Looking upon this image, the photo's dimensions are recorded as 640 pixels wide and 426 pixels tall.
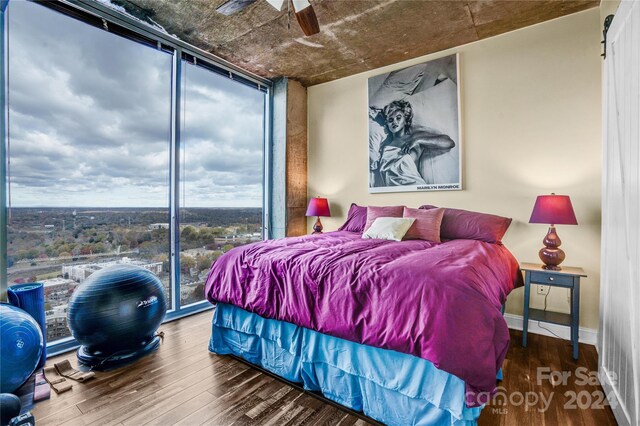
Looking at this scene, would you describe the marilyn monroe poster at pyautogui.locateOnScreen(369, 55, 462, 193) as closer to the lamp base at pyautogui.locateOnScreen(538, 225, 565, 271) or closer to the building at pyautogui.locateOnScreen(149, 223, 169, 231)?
the lamp base at pyautogui.locateOnScreen(538, 225, 565, 271)

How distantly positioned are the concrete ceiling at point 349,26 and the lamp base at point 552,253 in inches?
78.0

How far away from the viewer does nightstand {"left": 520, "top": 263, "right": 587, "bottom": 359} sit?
2264mm

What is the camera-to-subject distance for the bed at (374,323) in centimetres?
132

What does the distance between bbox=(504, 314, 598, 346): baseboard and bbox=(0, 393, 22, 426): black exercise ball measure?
366 cm

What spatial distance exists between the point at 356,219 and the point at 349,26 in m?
2.02

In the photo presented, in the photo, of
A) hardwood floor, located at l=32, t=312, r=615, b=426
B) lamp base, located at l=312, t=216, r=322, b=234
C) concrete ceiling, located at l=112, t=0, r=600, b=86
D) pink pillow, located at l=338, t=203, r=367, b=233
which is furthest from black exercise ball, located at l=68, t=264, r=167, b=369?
concrete ceiling, located at l=112, t=0, r=600, b=86

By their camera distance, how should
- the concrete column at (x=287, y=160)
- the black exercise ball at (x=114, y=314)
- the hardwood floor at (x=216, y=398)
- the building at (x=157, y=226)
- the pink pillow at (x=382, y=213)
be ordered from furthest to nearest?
1. the concrete column at (x=287, y=160)
2. the pink pillow at (x=382, y=213)
3. the building at (x=157, y=226)
4. the black exercise ball at (x=114, y=314)
5. the hardwood floor at (x=216, y=398)

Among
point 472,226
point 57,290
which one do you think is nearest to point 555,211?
point 472,226

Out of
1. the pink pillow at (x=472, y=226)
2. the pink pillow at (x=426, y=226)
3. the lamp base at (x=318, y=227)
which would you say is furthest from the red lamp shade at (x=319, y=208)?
Answer: the pink pillow at (x=472, y=226)

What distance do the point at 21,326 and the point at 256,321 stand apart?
1376 millimetres

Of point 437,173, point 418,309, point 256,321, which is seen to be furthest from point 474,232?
point 256,321

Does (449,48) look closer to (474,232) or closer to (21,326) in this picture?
(474,232)

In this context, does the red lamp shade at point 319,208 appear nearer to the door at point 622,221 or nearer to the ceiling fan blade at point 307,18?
the ceiling fan blade at point 307,18

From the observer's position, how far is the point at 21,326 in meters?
1.79
